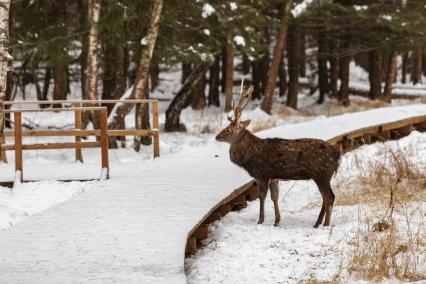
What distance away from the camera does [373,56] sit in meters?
27.8

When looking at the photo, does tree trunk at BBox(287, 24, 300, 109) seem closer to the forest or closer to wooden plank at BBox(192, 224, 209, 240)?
the forest

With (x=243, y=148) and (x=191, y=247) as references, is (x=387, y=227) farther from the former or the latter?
(x=191, y=247)

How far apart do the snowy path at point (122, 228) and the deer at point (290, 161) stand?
712 mm

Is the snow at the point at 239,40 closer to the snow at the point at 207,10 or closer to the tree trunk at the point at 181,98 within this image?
the tree trunk at the point at 181,98

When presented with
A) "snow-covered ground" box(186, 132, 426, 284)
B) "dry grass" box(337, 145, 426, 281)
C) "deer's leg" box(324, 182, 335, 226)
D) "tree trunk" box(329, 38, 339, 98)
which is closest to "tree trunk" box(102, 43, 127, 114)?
"dry grass" box(337, 145, 426, 281)

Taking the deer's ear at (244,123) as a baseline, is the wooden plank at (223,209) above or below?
below

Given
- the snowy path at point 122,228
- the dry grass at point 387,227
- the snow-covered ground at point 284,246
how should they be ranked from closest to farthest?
the snowy path at point 122,228 < the dry grass at point 387,227 < the snow-covered ground at point 284,246

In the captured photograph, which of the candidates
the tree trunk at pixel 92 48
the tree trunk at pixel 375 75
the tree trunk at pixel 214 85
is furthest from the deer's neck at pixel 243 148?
the tree trunk at pixel 214 85

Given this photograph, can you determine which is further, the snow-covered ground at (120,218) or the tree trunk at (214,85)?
the tree trunk at (214,85)

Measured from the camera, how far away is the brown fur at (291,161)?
7.85 m

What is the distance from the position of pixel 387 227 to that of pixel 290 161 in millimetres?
1462

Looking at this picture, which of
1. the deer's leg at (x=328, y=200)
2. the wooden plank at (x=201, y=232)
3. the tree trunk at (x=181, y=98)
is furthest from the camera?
the tree trunk at (x=181, y=98)

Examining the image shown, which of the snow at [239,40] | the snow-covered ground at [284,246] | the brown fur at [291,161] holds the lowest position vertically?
the snow-covered ground at [284,246]

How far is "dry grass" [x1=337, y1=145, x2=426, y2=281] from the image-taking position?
6031 millimetres
